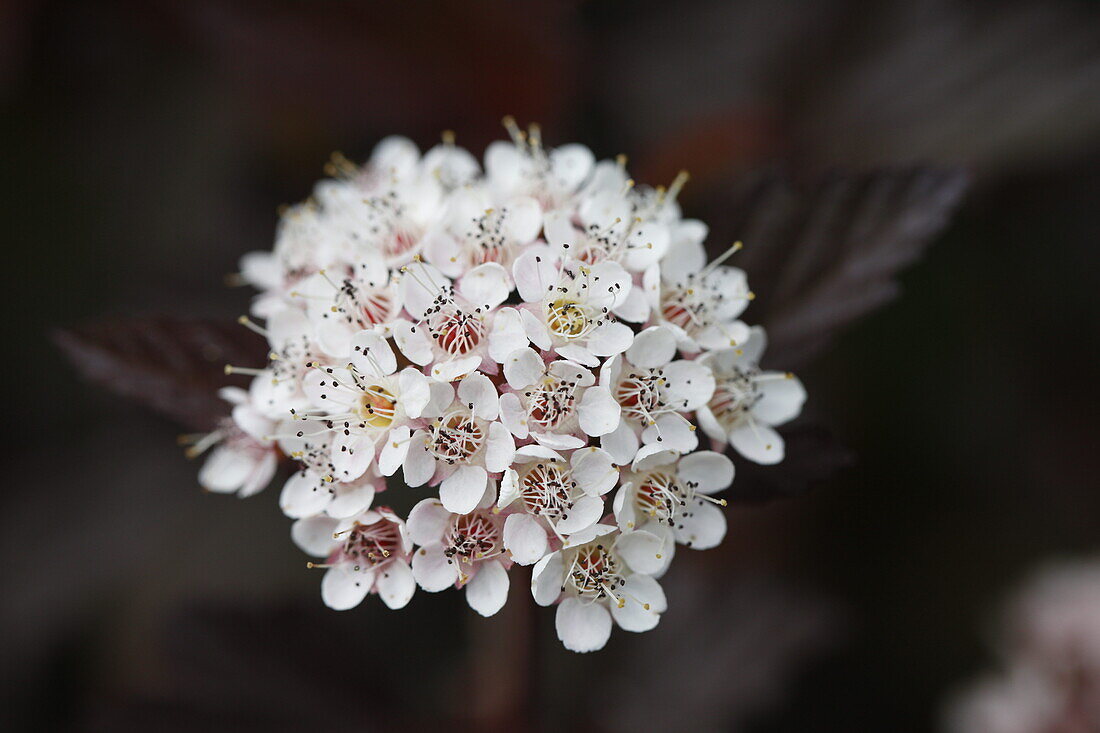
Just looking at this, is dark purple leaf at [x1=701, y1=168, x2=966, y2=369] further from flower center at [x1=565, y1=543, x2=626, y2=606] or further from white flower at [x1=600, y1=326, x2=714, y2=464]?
flower center at [x1=565, y1=543, x2=626, y2=606]

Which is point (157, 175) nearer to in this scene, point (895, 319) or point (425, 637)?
point (425, 637)

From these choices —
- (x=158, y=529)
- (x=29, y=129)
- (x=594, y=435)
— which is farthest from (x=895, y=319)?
(x=29, y=129)

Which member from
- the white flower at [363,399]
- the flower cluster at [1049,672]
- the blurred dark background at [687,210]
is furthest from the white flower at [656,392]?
the flower cluster at [1049,672]

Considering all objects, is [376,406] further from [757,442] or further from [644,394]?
[757,442]

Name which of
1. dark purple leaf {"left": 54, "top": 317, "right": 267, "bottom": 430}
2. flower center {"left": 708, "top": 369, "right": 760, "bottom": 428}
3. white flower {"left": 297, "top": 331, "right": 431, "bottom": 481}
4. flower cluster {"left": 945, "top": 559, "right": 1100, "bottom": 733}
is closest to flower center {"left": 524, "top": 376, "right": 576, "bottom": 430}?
white flower {"left": 297, "top": 331, "right": 431, "bottom": 481}

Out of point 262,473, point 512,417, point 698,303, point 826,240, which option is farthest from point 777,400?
point 262,473

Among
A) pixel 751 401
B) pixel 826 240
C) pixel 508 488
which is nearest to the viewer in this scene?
pixel 508 488

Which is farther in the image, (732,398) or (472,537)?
(732,398)
